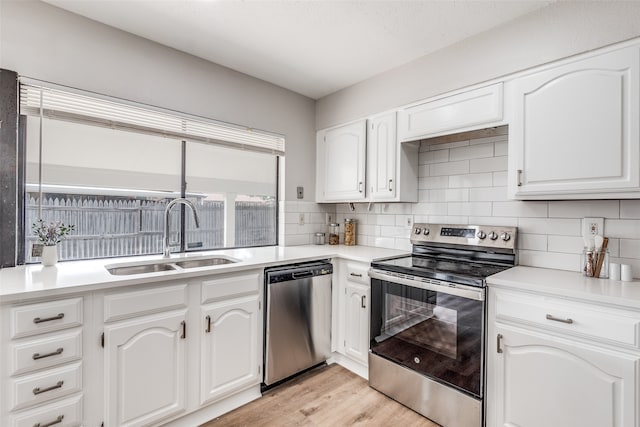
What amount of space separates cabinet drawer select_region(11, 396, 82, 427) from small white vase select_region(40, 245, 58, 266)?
81 cm

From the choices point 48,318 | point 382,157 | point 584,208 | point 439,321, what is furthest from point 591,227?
point 48,318

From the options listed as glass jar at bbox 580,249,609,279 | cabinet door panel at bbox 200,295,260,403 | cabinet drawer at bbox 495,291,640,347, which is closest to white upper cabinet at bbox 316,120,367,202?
cabinet door panel at bbox 200,295,260,403

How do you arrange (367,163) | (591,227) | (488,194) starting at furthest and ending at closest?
(367,163) < (488,194) < (591,227)

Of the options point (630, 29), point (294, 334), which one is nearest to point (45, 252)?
point (294, 334)

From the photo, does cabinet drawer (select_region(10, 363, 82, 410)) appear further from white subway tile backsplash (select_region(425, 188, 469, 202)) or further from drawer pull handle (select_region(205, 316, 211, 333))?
white subway tile backsplash (select_region(425, 188, 469, 202))

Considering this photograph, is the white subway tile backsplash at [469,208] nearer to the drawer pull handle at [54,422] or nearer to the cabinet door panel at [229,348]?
the cabinet door panel at [229,348]

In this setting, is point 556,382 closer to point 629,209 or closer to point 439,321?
point 439,321

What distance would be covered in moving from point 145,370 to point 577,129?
Answer: 262cm

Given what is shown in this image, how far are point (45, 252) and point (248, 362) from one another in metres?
1.39

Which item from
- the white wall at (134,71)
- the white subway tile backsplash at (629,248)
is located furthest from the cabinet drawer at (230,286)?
the white subway tile backsplash at (629,248)

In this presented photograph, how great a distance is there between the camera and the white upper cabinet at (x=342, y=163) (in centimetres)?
275

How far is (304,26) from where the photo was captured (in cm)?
197

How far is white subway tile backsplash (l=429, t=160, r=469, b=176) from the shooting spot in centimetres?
235

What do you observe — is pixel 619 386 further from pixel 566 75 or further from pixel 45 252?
pixel 45 252
